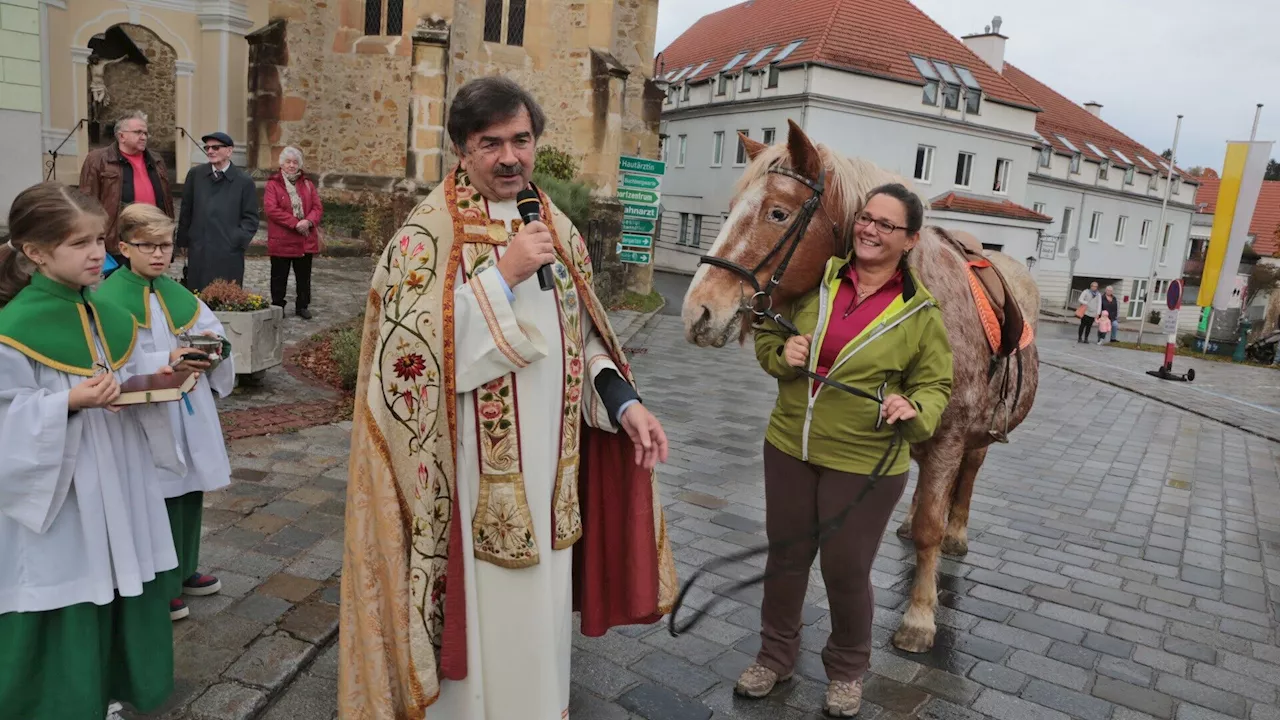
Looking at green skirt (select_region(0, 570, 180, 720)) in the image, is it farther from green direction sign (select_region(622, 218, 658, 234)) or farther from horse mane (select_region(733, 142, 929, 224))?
green direction sign (select_region(622, 218, 658, 234))

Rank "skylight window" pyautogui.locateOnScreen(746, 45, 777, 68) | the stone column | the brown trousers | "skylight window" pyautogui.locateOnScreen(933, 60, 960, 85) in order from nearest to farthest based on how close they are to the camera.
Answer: the brown trousers
the stone column
"skylight window" pyautogui.locateOnScreen(933, 60, 960, 85)
"skylight window" pyautogui.locateOnScreen(746, 45, 777, 68)

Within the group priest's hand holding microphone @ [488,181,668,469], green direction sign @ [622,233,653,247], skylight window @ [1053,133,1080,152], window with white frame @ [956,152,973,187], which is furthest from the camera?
skylight window @ [1053,133,1080,152]

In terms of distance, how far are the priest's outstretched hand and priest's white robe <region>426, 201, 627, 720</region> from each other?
23 centimetres

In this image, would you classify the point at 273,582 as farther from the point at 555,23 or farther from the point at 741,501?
the point at 555,23

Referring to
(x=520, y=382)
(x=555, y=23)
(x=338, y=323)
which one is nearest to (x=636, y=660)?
(x=520, y=382)

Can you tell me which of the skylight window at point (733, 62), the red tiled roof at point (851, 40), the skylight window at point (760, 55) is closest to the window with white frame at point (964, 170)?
the red tiled roof at point (851, 40)

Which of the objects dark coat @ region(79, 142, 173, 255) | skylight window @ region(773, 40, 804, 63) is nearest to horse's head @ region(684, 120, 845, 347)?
dark coat @ region(79, 142, 173, 255)

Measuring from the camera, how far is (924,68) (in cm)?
3469

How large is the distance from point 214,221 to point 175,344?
197 inches

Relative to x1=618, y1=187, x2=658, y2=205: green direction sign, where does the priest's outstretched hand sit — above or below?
below

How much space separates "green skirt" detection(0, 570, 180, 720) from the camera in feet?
8.33

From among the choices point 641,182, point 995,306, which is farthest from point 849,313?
point 641,182

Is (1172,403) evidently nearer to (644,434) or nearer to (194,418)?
(644,434)

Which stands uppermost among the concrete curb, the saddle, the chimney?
the chimney
